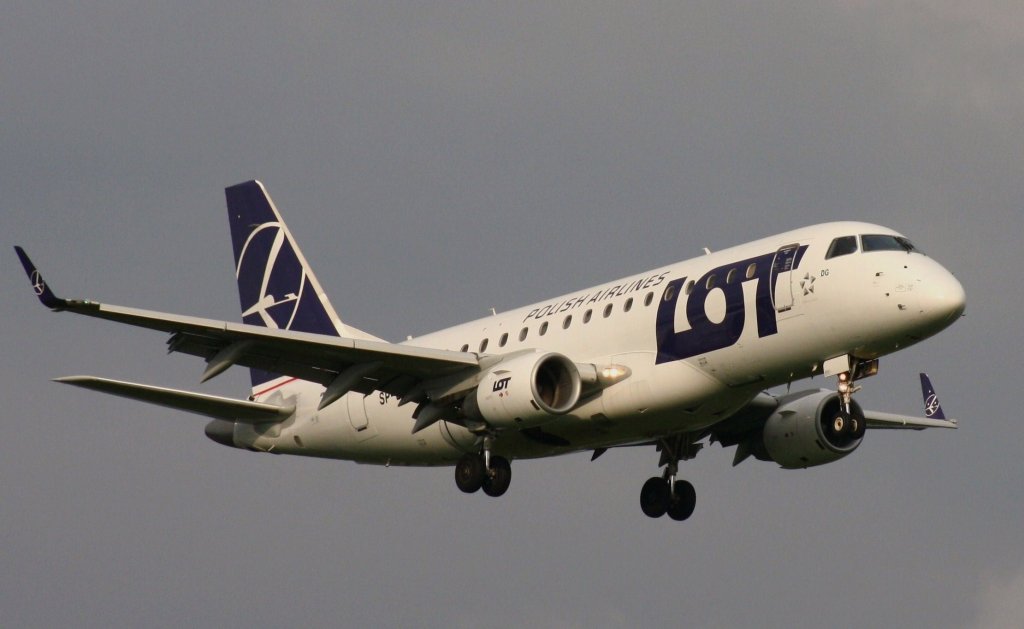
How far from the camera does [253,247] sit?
52344 mm

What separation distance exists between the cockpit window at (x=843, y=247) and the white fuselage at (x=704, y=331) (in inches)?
6.5

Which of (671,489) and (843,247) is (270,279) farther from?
(843,247)

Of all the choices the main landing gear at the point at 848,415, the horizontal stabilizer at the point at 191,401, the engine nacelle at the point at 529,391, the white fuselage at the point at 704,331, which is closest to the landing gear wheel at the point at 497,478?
the white fuselage at the point at 704,331

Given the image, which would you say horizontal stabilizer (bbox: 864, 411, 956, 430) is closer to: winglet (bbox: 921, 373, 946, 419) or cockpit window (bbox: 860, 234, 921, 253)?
winglet (bbox: 921, 373, 946, 419)

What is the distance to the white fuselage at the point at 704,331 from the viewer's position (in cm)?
3812

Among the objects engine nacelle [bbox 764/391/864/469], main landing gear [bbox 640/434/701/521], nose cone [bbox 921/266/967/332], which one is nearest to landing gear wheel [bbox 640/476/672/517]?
main landing gear [bbox 640/434/701/521]

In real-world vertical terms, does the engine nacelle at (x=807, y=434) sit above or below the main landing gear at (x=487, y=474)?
above

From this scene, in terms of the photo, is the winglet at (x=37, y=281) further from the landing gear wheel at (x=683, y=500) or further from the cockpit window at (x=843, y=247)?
the landing gear wheel at (x=683, y=500)

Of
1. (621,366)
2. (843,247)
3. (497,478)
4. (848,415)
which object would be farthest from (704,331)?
(497,478)

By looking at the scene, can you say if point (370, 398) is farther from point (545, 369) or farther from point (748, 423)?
point (748, 423)

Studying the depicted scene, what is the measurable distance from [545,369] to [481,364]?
185 centimetres

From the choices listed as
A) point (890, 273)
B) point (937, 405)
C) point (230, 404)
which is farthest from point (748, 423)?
point (230, 404)

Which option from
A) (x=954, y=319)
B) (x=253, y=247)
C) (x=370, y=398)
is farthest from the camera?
(x=253, y=247)

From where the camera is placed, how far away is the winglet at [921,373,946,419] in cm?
4797
